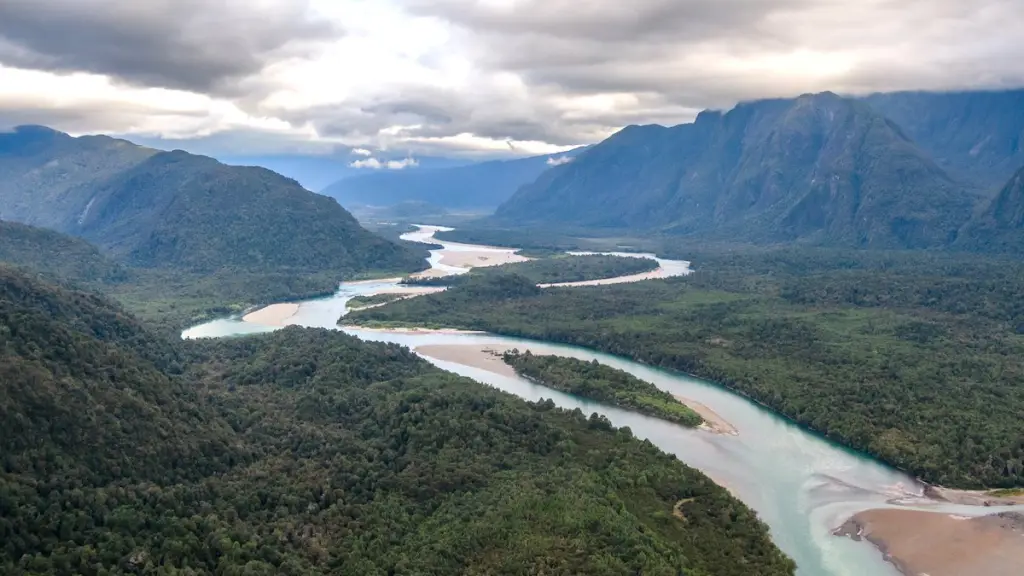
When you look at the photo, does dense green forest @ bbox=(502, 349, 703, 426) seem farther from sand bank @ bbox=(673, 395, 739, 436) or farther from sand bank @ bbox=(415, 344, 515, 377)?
sand bank @ bbox=(415, 344, 515, 377)

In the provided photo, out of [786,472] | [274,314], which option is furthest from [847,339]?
[274,314]

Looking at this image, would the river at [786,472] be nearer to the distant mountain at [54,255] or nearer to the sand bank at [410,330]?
the sand bank at [410,330]

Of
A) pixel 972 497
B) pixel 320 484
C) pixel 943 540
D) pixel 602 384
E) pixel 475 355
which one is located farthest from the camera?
pixel 475 355

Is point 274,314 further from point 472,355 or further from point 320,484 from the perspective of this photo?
point 320,484

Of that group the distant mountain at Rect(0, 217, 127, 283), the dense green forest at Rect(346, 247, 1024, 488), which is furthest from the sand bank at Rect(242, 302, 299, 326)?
the distant mountain at Rect(0, 217, 127, 283)

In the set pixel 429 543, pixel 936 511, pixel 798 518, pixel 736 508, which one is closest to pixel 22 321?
pixel 429 543

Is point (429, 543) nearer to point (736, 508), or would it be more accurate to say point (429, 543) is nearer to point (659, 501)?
point (659, 501)

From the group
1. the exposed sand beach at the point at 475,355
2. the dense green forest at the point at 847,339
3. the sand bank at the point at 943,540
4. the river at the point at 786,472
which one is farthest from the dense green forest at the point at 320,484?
the exposed sand beach at the point at 475,355
